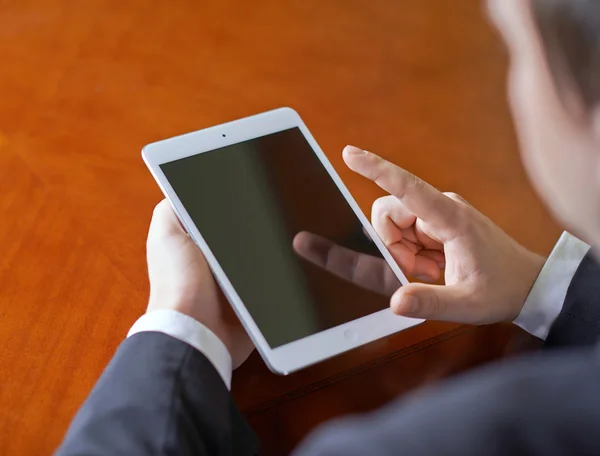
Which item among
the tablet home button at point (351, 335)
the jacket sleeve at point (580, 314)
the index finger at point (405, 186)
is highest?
the index finger at point (405, 186)

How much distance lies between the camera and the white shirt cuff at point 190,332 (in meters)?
0.60

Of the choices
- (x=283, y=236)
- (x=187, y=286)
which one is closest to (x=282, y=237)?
(x=283, y=236)

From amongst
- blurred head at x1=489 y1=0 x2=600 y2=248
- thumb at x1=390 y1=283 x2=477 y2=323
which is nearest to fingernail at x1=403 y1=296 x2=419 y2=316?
thumb at x1=390 y1=283 x2=477 y2=323

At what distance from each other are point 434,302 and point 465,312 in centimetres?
4

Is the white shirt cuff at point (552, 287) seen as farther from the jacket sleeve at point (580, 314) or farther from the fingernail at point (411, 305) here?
the fingernail at point (411, 305)

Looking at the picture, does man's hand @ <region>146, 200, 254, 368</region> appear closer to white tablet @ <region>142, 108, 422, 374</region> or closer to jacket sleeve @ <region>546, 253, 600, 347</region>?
white tablet @ <region>142, 108, 422, 374</region>

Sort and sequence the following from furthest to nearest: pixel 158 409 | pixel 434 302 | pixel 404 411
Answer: pixel 434 302, pixel 158 409, pixel 404 411

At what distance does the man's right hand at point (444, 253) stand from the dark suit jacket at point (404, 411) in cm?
5

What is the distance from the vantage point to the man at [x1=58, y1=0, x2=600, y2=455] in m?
0.34

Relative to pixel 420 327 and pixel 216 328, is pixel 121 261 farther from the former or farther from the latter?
pixel 420 327

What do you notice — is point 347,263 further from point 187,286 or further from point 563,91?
point 563,91

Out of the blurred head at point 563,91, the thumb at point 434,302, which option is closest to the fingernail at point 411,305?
the thumb at point 434,302

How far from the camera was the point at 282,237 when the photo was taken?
27.1 inches

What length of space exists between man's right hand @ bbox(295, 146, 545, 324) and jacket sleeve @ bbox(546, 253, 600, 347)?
40 millimetres
